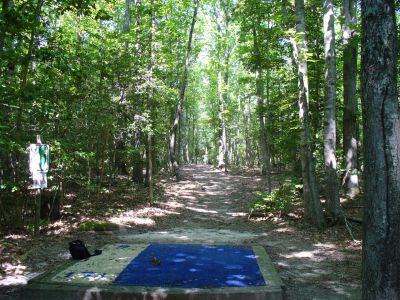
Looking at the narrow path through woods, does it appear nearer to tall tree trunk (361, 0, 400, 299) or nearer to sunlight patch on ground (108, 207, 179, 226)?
sunlight patch on ground (108, 207, 179, 226)

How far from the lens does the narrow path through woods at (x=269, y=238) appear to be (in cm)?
640

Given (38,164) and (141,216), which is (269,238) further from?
(38,164)

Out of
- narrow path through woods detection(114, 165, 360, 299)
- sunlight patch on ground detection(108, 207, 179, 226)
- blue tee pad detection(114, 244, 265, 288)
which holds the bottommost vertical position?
narrow path through woods detection(114, 165, 360, 299)

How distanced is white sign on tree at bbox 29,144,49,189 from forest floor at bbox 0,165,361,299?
4.91 feet

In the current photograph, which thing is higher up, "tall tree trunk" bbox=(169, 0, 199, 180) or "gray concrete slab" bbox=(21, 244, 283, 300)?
"tall tree trunk" bbox=(169, 0, 199, 180)

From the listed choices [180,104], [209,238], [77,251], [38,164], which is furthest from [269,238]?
[180,104]

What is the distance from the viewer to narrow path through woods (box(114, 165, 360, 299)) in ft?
21.0

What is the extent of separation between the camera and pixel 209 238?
9867 millimetres

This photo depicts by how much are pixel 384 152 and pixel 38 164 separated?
7277mm

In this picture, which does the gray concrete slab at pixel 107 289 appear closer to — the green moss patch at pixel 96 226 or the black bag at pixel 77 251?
the black bag at pixel 77 251

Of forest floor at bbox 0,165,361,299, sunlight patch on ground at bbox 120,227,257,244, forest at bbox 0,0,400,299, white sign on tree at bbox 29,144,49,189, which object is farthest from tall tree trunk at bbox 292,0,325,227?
white sign on tree at bbox 29,144,49,189

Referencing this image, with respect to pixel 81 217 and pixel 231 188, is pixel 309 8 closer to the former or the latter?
pixel 231 188

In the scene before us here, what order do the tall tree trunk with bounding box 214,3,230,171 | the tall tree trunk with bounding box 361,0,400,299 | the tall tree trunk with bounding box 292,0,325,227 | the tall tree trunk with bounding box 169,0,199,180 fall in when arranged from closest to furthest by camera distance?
the tall tree trunk with bounding box 361,0,400,299, the tall tree trunk with bounding box 292,0,325,227, the tall tree trunk with bounding box 169,0,199,180, the tall tree trunk with bounding box 214,3,230,171

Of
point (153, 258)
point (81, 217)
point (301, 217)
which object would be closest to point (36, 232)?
point (81, 217)
